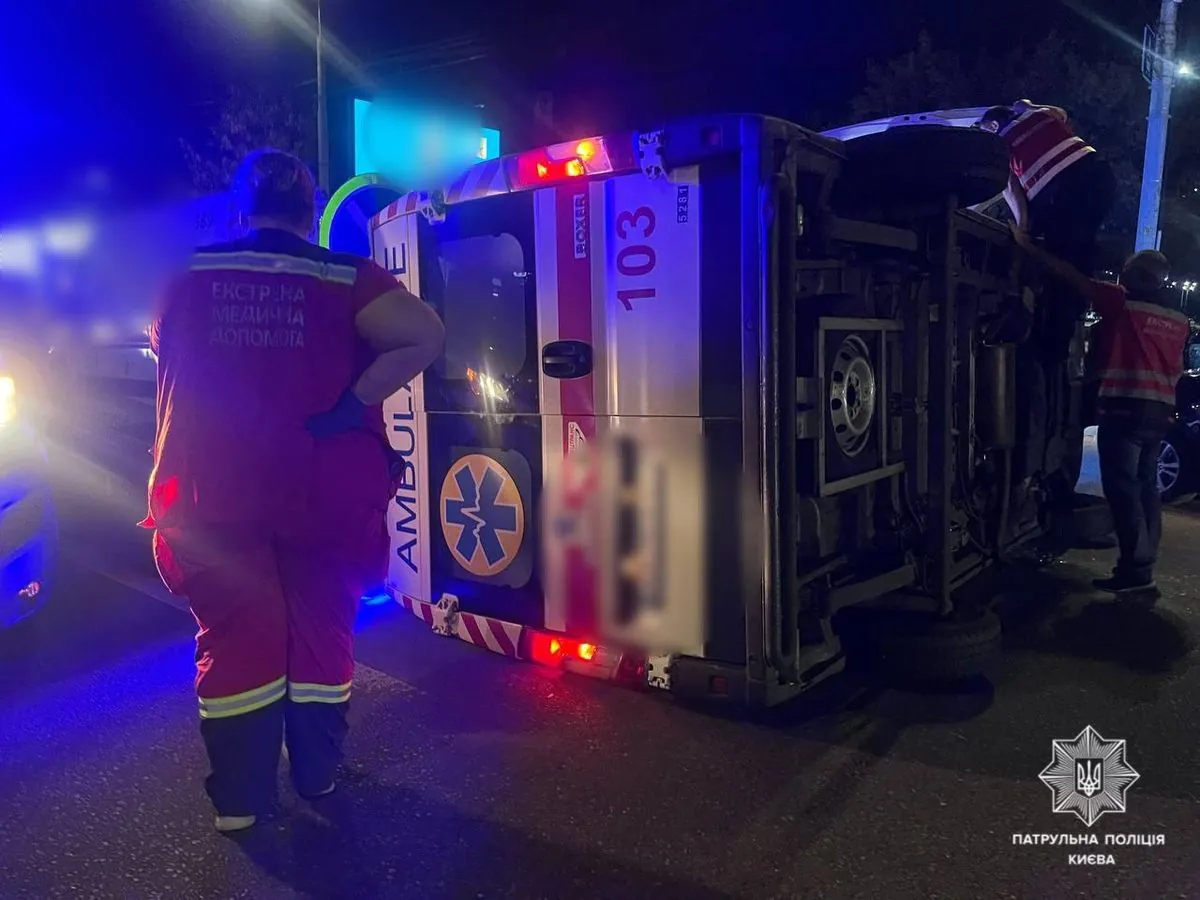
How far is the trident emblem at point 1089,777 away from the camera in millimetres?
3146

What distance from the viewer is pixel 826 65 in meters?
18.3

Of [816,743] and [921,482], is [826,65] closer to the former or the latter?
[921,482]

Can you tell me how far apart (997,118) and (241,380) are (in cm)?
477

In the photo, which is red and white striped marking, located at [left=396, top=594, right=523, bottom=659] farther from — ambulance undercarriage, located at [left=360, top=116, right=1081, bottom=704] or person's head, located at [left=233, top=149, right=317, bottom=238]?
person's head, located at [left=233, top=149, right=317, bottom=238]

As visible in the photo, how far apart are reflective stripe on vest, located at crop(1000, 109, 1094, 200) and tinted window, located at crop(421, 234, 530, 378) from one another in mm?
3222

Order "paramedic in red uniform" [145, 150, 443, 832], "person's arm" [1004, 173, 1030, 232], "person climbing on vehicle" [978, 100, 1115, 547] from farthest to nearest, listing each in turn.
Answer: "person's arm" [1004, 173, 1030, 232] → "person climbing on vehicle" [978, 100, 1115, 547] → "paramedic in red uniform" [145, 150, 443, 832]

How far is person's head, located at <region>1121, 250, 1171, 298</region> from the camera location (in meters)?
5.46

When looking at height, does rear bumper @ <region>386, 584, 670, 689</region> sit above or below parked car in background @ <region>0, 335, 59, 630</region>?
below

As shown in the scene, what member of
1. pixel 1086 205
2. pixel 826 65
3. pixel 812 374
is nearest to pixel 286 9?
pixel 826 65

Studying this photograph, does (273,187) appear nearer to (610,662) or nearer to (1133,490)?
(610,662)

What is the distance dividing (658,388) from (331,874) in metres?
1.92

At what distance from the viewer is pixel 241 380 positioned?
276 centimetres

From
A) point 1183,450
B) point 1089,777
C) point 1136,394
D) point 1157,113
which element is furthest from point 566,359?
point 1157,113

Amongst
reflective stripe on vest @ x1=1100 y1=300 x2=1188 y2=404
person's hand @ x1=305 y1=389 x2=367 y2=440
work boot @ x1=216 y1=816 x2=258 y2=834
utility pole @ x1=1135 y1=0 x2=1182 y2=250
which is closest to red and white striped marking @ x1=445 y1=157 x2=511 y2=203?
person's hand @ x1=305 y1=389 x2=367 y2=440
